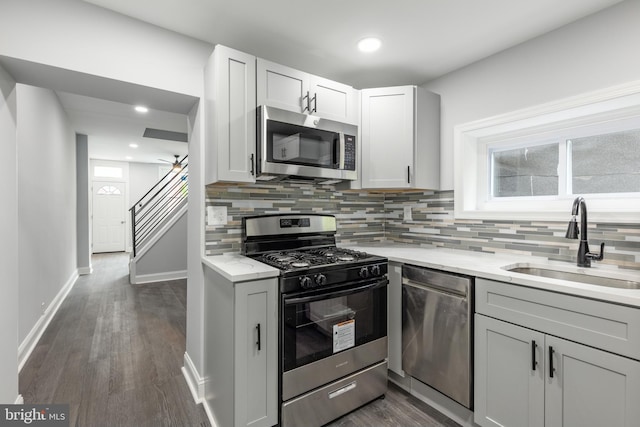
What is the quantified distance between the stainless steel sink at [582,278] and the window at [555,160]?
1.08 ft

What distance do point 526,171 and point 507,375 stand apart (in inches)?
58.3

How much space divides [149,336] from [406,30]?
339 cm

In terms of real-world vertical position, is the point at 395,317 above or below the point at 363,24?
below

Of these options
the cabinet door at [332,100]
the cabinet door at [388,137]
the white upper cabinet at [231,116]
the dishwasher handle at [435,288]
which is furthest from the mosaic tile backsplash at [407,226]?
the dishwasher handle at [435,288]

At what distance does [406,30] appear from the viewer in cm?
192

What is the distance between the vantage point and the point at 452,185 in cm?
246

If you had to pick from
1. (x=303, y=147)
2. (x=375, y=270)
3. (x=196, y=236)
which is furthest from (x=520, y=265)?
(x=196, y=236)

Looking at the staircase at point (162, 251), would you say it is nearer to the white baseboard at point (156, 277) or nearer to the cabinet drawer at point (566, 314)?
the white baseboard at point (156, 277)

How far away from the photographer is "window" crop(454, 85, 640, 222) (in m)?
1.78

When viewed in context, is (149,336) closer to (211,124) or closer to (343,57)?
(211,124)

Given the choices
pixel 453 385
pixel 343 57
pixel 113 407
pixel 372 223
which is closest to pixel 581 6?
pixel 343 57

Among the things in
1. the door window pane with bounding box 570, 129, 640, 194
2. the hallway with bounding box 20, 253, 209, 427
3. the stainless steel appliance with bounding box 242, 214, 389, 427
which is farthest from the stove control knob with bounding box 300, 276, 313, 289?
the door window pane with bounding box 570, 129, 640, 194

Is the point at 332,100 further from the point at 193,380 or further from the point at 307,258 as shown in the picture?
the point at 193,380

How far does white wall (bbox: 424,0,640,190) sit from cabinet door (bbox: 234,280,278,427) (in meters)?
1.77
